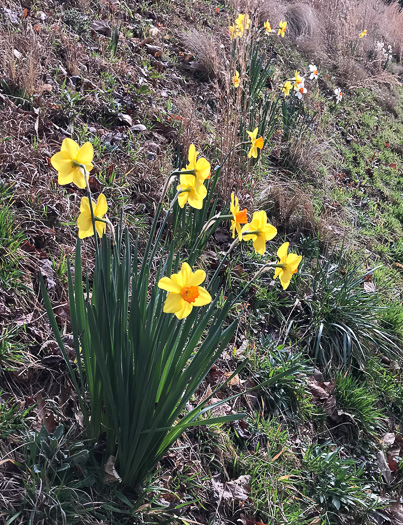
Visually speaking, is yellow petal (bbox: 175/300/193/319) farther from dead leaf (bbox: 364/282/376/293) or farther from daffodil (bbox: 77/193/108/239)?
dead leaf (bbox: 364/282/376/293)

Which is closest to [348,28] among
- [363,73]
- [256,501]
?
[363,73]

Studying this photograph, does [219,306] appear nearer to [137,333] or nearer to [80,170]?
[137,333]

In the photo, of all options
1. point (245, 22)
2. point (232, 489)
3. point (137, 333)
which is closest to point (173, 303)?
point (137, 333)

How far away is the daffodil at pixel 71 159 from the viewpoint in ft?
4.02

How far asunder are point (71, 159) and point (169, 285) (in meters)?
0.50

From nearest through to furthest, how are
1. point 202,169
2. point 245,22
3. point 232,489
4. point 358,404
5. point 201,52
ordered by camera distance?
point 202,169, point 232,489, point 358,404, point 245,22, point 201,52

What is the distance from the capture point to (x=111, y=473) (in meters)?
1.42

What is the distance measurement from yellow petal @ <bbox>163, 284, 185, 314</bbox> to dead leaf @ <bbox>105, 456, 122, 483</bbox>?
688 mm

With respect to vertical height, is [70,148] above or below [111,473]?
above

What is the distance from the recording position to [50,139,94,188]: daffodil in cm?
123

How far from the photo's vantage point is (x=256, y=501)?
175 cm

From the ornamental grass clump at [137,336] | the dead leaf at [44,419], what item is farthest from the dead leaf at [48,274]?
the ornamental grass clump at [137,336]

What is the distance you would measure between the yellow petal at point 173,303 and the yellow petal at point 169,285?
0.5 inches

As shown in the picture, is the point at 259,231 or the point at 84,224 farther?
the point at 259,231
